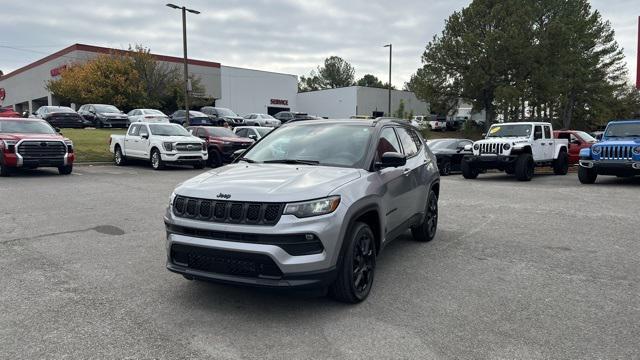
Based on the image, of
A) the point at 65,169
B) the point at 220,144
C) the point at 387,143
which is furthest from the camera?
the point at 220,144

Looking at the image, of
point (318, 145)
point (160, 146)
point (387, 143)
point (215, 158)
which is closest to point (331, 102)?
point (215, 158)

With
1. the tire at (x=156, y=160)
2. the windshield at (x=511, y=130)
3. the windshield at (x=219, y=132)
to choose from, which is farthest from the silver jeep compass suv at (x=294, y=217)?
the windshield at (x=219, y=132)

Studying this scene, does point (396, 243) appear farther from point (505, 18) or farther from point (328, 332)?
point (505, 18)

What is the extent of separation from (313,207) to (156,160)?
14545 mm

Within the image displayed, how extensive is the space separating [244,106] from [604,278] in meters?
56.2

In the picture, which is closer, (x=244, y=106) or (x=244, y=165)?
(x=244, y=165)

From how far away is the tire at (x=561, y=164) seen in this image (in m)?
17.6

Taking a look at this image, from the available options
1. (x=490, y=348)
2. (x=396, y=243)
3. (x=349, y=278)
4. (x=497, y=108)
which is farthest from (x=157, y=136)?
(x=497, y=108)

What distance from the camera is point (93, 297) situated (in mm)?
4547

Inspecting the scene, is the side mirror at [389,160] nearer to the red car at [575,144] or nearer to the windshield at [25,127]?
the windshield at [25,127]

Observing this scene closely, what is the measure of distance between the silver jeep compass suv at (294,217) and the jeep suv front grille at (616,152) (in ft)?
35.7

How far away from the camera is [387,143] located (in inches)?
217

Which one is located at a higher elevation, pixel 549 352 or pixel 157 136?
pixel 157 136

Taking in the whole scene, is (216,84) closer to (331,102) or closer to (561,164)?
(331,102)
